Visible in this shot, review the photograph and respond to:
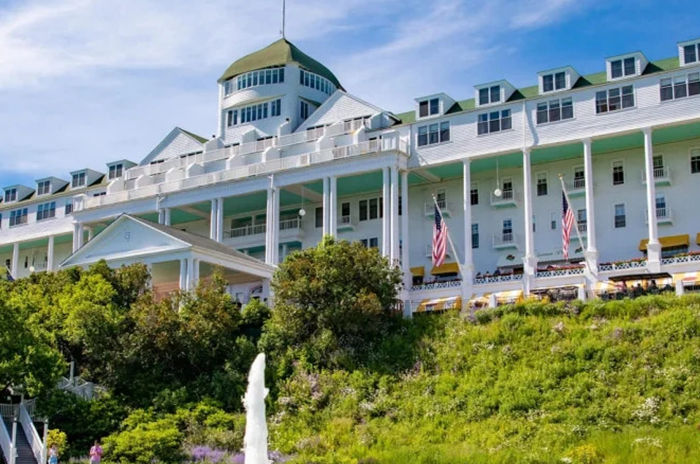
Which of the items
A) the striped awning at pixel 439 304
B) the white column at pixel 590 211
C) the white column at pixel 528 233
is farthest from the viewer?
the white column at pixel 528 233

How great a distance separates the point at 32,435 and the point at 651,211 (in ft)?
98.0

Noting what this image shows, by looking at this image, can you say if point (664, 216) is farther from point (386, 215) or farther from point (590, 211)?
point (386, 215)

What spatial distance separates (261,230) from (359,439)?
97.6ft

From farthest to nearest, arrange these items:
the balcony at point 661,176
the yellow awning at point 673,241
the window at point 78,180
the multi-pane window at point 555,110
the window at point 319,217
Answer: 1. the window at point 78,180
2. the window at point 319,217
3. the balcony at point 661,176
4. the multi-pane window at point 555,110
5. the yellow awning at point 673,241

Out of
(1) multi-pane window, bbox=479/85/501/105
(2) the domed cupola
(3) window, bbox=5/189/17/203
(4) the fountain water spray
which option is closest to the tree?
→ (1) multi-pane window, bbox=479/85/501/105

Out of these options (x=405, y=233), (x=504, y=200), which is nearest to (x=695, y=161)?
(x=504, y=200)

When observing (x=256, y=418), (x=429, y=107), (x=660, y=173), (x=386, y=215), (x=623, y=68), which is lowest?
(x=256, y=418)

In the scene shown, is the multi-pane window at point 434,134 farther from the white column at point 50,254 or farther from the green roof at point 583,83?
the white column at point 50,254

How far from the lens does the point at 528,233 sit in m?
53.1

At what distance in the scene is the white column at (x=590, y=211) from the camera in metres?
50.6

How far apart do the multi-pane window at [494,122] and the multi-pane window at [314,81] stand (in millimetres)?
16002

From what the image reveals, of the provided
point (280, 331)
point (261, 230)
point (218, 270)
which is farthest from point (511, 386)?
point (261, 230)

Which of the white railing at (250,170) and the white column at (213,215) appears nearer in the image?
the white railing at (250,170)

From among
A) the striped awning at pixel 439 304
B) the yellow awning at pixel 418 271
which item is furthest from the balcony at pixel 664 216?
the yellow awning at pixel 418 271
